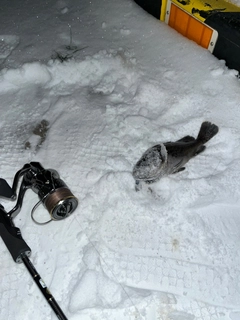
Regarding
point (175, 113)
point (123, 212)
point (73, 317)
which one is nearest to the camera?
point (73, 317)

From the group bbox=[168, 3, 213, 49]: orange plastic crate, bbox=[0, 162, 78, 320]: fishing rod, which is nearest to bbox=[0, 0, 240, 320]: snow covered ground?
bbox=[168, 3, 213, 49]: orange plastic crate

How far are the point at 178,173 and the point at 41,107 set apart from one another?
118 cm

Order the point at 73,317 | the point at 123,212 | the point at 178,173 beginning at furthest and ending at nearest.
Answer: the point at 178,173
the point at 123,212
the point at 73,317

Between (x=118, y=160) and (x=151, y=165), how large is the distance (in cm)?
31

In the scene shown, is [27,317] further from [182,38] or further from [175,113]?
[182,38]

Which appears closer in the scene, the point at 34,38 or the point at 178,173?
the point at 178,173

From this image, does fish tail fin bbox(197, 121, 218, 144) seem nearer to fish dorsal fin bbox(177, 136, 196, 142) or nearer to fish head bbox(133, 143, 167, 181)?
fish dorsal fin bbox(177, 136, 196, 142)

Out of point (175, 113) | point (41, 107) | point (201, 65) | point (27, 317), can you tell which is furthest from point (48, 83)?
point (27, 317)

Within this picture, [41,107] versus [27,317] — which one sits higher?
[41,107]

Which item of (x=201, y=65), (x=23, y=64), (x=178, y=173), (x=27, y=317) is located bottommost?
(x=27, y=317)

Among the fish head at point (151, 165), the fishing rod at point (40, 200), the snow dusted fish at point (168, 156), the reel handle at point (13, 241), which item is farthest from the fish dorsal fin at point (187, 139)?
the reel handle at point (13, 241)

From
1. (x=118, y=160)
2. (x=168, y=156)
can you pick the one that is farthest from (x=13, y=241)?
(x=168, y=156)

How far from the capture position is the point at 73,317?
1517 mm

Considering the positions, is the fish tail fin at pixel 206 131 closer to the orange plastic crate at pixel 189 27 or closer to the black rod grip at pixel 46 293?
the orange plastic crate at pixel 189 27
